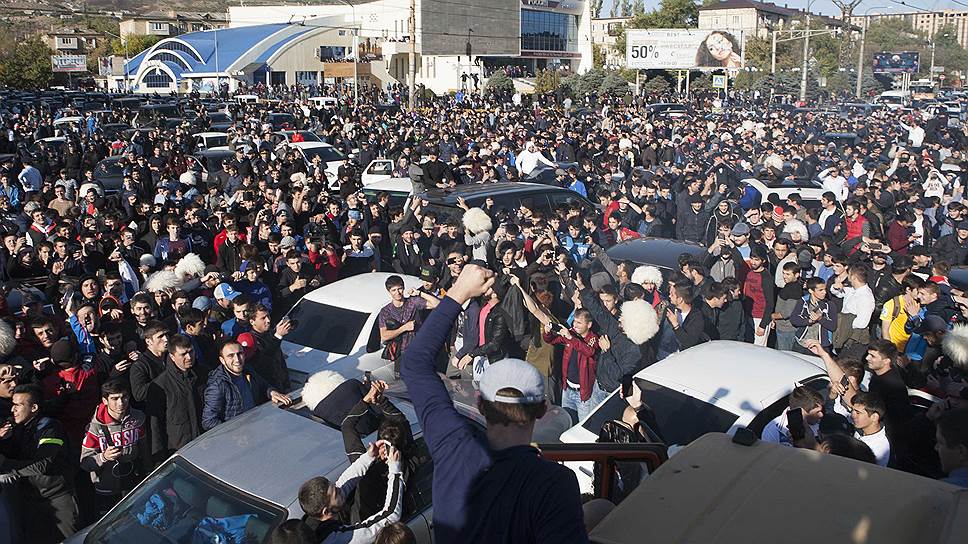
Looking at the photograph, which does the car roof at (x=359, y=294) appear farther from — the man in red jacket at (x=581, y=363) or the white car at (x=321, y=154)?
the white car at (x=321, y=154)

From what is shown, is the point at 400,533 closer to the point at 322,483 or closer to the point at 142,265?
the point at 322,483

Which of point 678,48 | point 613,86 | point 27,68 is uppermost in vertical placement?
point 678,48

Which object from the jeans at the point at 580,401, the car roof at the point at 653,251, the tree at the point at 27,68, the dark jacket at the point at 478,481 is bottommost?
the jeans at the point at 580,401

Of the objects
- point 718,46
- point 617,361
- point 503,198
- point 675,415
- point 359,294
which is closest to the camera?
point 675,415

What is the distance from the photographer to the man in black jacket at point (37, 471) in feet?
16.5

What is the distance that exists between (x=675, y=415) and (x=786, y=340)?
3.31m

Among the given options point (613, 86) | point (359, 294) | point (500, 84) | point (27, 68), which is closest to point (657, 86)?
point (613, 86)

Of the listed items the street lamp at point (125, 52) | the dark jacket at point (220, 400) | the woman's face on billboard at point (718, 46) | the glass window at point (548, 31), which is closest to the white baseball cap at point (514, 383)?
the dark jacket at point (220, 400)

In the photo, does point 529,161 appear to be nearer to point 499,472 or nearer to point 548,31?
point 499,472

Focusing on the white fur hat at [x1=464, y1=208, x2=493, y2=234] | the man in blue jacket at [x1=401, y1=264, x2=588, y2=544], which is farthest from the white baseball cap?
the white fur hat at [x1=464, y1=208, x2=493, y2=234]

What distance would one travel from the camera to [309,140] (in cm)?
2656

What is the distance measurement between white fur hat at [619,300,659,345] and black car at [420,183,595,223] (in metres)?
5.20

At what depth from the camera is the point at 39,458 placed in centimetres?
507

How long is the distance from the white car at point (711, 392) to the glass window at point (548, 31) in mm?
82479
